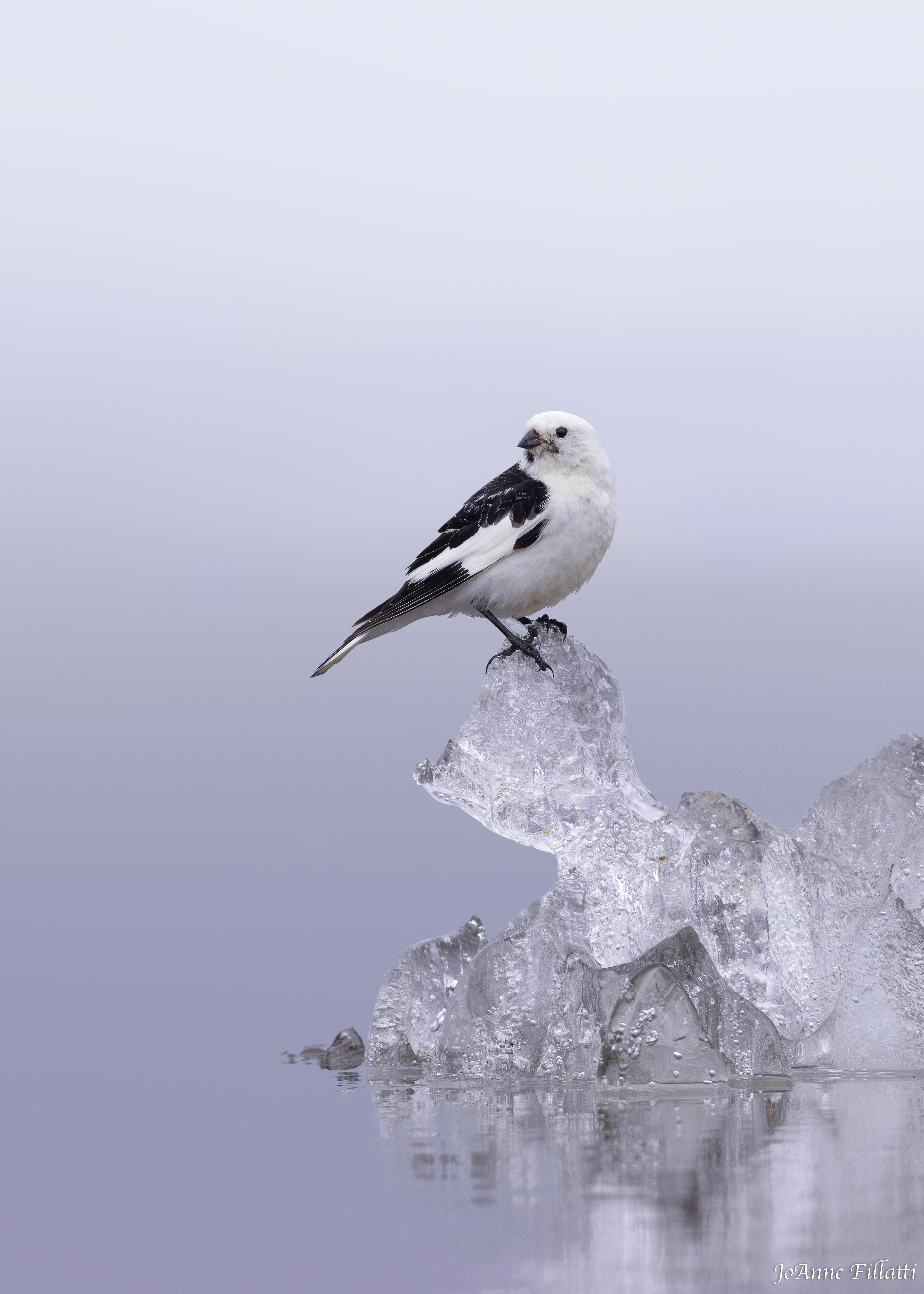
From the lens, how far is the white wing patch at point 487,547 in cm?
805

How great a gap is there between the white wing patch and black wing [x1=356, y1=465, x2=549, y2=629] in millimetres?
22

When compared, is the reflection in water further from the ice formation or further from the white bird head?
the white bird head

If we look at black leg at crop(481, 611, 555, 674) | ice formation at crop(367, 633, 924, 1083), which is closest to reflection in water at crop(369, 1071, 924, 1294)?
ice formation at crop(367, 633, 924, 1083)

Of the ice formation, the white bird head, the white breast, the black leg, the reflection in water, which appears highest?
the white bird head

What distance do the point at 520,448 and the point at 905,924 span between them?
13.6 feet

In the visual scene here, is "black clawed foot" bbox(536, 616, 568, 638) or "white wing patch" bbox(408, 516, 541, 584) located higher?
"white wing patch" bbox(408, 516, 541, 584)

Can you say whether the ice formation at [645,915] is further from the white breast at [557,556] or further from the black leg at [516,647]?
the white breast at [557,556]

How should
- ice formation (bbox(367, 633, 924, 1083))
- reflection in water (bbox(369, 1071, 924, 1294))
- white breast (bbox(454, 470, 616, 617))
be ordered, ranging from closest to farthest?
reflection in water (bbox(369, 1071, 924, 1294))
ice formation (bbox(367, 633, 924, 1083))
white breast (bbox(454, 470, 616, 617))

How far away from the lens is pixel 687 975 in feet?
24.2

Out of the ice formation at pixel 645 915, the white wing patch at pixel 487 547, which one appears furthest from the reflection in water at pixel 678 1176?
the white wing patch at pixel 487 547

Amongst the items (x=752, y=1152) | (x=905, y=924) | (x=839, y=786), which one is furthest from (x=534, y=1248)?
(x=839, y=786)

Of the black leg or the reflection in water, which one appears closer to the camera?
the reflection in water

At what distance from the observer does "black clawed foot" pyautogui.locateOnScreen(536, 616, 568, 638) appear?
336 inches

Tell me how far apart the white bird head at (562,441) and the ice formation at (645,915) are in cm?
131
